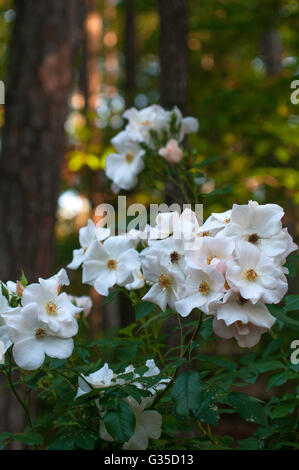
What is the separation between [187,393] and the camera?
3.25ft

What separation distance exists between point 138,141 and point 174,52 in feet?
4.47

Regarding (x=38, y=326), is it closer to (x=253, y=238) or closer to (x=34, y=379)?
(x=34, y=379)

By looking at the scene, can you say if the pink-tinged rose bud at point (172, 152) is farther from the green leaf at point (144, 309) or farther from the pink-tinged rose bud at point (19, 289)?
the pink-tinged rose bud at point (19, 289)

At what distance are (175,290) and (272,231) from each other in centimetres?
24

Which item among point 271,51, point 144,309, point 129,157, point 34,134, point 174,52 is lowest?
point 144,309

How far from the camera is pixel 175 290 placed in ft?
3.62

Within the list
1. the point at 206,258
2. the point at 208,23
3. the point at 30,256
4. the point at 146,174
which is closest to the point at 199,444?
the point at 206,258

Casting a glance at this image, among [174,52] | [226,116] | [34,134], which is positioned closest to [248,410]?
[34,134]

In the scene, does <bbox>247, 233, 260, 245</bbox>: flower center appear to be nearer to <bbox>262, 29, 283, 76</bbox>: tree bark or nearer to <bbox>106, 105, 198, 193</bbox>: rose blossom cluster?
<bbox>106, 105, 198, 193</bbox>: rose blossom cluster

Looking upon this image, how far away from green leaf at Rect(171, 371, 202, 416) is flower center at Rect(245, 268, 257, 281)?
0.23m

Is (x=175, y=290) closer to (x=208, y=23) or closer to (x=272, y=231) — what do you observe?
(x=272, y=231)

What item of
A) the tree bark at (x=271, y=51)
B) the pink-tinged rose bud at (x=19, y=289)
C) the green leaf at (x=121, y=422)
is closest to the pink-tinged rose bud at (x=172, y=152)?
the pink-tinged rose bud at (x=19, y=289)

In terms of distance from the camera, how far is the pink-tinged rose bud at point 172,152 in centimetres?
186

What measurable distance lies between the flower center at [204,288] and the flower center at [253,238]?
0.50 feet
